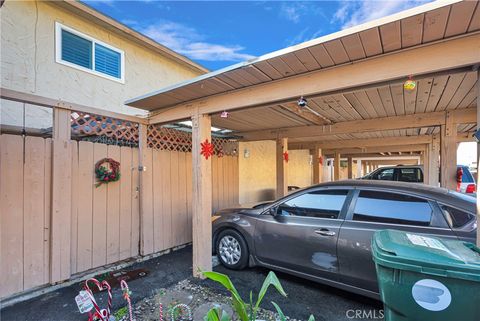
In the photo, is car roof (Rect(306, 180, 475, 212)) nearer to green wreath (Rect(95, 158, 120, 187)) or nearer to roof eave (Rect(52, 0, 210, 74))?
green wreath (Rect(95, 158, 120, 187))

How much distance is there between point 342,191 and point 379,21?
77.1 inches

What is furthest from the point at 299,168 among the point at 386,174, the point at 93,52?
the point at 93,52

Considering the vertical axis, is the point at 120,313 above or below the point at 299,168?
below

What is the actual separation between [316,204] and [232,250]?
164 centimetres

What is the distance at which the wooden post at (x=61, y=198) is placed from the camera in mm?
3326

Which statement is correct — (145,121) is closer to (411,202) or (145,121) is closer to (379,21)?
(379,21)

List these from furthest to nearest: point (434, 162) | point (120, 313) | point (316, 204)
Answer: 1. point (434, 162)
2. point (316, 204)
3. point (120, 313)

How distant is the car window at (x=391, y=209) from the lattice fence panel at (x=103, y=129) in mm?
3802

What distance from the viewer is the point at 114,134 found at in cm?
409

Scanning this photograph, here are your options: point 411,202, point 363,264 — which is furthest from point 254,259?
point 411,202

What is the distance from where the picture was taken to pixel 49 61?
15.3 feet

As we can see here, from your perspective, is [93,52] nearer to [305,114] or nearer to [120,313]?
[305,114]

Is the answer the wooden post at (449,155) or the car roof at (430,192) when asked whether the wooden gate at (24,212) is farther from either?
the wooden post at (449,155)

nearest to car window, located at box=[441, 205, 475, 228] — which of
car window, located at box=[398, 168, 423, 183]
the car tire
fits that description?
the car tire
